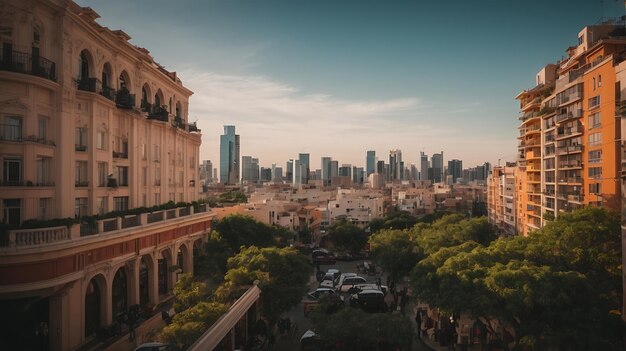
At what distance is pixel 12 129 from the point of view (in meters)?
18.1

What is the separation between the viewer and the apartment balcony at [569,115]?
111ft

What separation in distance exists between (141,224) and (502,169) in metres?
64.5

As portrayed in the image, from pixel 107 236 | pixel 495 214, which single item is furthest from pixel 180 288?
pixel 495 214

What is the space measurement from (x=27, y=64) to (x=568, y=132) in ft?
119

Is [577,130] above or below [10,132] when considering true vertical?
above

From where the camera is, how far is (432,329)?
2489 centimetres

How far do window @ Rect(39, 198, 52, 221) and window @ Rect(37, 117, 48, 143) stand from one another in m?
2.48

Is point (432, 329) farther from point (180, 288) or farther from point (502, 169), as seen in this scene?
point (502, 169)

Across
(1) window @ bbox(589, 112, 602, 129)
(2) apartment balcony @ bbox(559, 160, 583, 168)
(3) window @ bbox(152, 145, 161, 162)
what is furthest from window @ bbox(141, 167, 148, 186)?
(2) apartment balcony @ bbox(559, 160, 583, 168)

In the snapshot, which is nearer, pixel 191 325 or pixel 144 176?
pixel 191 325

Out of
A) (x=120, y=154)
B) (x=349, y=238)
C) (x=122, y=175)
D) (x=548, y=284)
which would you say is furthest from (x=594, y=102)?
(x=349, y=238)

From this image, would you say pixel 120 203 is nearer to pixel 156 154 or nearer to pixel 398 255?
pixel 156 154

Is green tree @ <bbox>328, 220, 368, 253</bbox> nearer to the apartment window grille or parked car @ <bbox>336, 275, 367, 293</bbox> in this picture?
parked car @ <bbox>336, 275, 367, 293</bbox>

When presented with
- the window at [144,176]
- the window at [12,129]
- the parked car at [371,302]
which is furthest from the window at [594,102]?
the window at [12,129]
